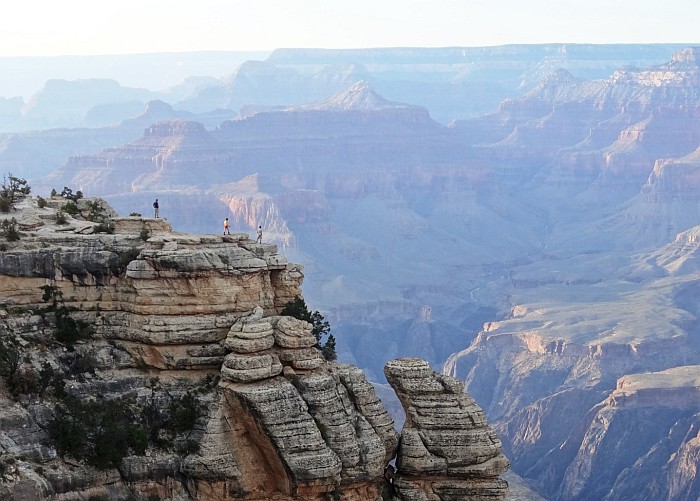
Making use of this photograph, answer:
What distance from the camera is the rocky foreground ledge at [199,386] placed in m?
38.2

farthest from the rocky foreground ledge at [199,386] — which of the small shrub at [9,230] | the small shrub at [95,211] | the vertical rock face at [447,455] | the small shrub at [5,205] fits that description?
the small shrub at [95,211]

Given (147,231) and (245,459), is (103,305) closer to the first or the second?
(147,231)

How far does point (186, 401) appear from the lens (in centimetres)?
3938

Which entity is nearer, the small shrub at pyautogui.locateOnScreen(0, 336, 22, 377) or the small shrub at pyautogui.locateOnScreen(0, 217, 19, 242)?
the small shrub at pyautogui.locateOnScreen(0, 336, 22, 377)

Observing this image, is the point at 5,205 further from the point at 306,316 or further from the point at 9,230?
the point at 306,316

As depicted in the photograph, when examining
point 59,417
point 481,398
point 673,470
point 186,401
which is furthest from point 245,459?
point 481,398

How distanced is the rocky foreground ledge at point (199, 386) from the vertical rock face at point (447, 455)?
4 cm

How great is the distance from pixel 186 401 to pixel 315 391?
144 inches

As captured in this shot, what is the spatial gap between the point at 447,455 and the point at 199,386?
777 cm

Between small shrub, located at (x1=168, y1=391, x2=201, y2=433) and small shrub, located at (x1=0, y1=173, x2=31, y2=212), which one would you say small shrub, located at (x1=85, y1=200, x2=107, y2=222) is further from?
small shrub, located at (x1=168, y1=391, x2=201, y2=433)

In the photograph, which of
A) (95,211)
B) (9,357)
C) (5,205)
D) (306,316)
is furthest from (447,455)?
(5,205)

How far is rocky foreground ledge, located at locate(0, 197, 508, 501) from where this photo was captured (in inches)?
1505

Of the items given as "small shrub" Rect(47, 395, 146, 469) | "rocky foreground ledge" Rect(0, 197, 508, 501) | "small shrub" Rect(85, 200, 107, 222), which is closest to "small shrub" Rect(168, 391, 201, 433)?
"rocky foreground ledge" Rect(0, 197, 508, 501)

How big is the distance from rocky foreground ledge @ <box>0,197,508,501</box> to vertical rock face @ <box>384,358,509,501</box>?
43 mm
